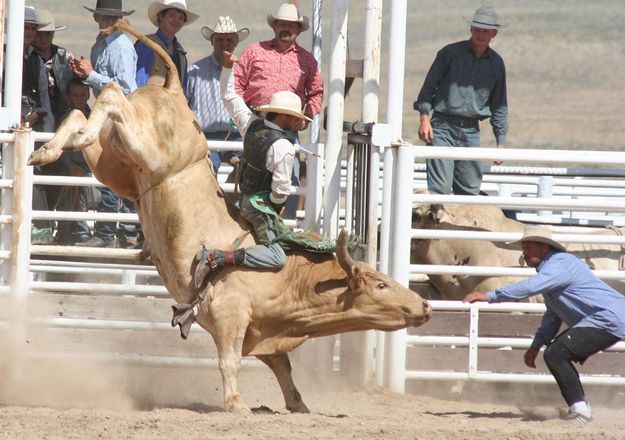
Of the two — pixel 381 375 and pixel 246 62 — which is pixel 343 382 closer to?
pixel 381 375

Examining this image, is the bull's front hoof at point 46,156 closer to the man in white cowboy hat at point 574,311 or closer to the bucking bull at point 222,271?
the bucking bull at point 222,271

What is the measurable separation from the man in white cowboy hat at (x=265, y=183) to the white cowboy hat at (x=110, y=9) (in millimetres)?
2380

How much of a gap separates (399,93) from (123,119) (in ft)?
7.18

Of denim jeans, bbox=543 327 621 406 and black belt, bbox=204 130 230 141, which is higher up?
black belt, bbox=204 130 230 141

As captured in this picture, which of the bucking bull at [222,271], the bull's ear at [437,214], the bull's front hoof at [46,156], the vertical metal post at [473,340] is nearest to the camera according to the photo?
the bull's front hoof at [46,156]

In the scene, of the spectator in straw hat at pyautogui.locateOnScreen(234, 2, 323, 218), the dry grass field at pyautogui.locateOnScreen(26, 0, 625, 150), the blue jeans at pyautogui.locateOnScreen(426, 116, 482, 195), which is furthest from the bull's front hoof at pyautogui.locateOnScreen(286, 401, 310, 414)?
the dry grass field at pyautogui.locateOnScreen(26, 0, 625, 150)

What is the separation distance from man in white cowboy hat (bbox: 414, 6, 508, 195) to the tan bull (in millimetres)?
353

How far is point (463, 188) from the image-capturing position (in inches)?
360

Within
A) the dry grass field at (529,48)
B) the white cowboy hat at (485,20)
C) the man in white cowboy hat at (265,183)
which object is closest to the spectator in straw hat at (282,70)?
the man in white cowboy hat at (265,183)

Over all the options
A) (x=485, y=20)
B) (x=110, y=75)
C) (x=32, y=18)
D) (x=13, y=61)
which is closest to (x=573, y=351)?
(x=485, y=20)

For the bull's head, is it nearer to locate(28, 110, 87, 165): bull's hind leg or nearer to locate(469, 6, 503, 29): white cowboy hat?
locate(28, 110, 87, 165): bull's hind leg

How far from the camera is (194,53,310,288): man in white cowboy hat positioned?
23.1 feet

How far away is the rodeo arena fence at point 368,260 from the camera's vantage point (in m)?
8.11

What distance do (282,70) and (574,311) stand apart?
2.74m
